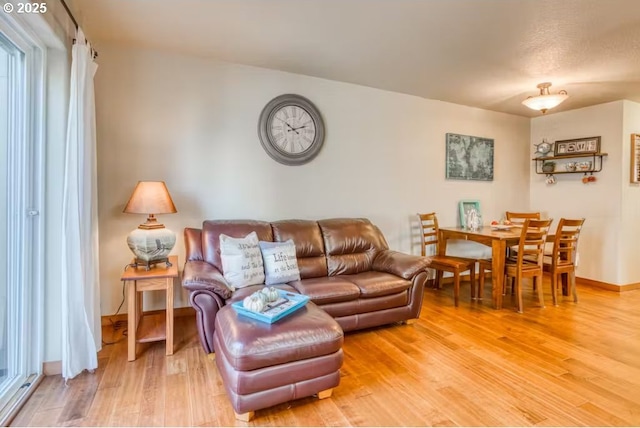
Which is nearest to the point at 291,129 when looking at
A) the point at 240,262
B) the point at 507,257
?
the point at 240,262

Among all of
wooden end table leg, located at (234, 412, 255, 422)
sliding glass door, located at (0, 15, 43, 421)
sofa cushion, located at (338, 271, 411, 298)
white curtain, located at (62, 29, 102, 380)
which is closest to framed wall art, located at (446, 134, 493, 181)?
sofa cushion, located at (338, 271, 411, 298)

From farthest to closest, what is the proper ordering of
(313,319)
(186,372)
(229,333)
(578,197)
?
(578,197)
(186,372)
(313,319)
(229,333)

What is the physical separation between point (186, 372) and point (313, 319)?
0.99 meters

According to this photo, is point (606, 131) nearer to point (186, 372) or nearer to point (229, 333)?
point (229, 333)

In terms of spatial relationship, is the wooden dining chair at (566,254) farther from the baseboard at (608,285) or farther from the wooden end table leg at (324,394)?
the wooden end table leg at (324,394)

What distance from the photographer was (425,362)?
239cm

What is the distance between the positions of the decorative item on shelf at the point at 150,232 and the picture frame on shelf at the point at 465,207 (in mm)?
3690

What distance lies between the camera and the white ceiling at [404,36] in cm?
228

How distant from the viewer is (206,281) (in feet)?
7.64

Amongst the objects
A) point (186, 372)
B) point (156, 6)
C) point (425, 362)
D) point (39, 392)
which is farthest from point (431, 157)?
point (39, 392)

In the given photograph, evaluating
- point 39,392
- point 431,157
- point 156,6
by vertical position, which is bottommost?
point 39,392

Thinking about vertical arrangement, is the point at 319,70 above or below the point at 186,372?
above

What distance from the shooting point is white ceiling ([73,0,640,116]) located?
2.28m

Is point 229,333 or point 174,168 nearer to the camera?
point 229,333
